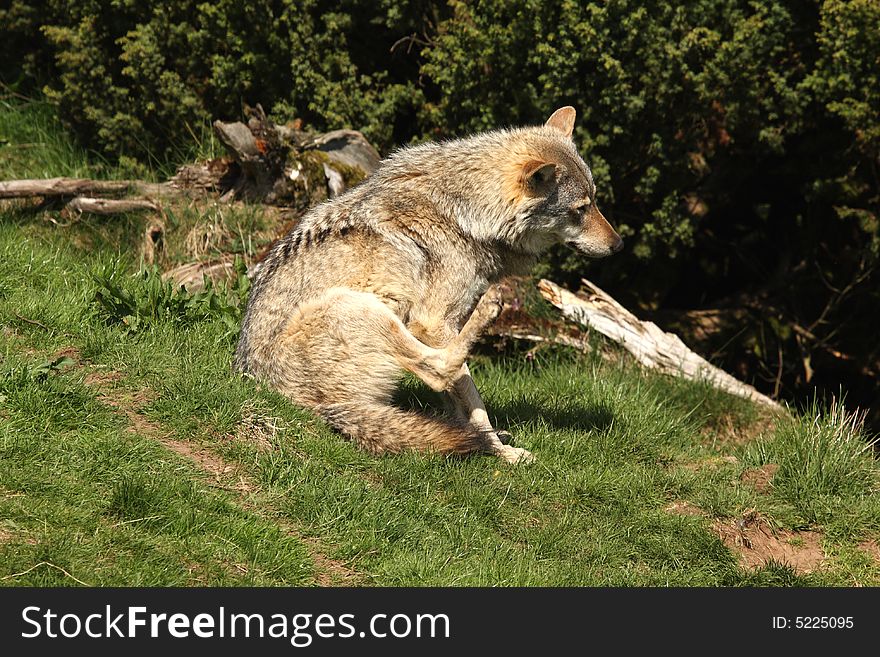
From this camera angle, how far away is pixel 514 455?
6336 millimetres

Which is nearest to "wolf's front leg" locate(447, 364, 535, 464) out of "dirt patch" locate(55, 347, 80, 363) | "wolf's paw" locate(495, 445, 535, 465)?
"wolf's paw" locate(495, 445, 535, 465)

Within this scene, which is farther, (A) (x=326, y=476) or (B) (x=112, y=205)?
(B) (x=112, y=205)

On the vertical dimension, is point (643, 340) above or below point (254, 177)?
below

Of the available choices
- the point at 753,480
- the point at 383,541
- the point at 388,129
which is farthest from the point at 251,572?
the point at 388,129

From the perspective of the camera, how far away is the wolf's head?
6.35 meters

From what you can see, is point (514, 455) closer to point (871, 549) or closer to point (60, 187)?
point (871, 549)

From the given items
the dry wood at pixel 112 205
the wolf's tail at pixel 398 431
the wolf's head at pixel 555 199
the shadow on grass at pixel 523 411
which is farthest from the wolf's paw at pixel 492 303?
the dry wood at pixel 112 205

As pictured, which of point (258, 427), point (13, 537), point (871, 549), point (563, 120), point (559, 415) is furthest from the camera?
point (563, 120)

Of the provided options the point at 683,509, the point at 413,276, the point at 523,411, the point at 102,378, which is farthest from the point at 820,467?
the point at 102,378

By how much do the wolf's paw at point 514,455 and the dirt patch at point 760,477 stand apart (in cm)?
159

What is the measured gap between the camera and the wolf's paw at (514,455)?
629 cm

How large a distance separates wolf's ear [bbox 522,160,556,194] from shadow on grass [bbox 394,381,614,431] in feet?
5.42

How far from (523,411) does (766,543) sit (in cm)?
195

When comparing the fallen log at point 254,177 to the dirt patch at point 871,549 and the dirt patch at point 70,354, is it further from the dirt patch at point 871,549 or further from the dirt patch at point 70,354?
the dirt patch at point 871,549
